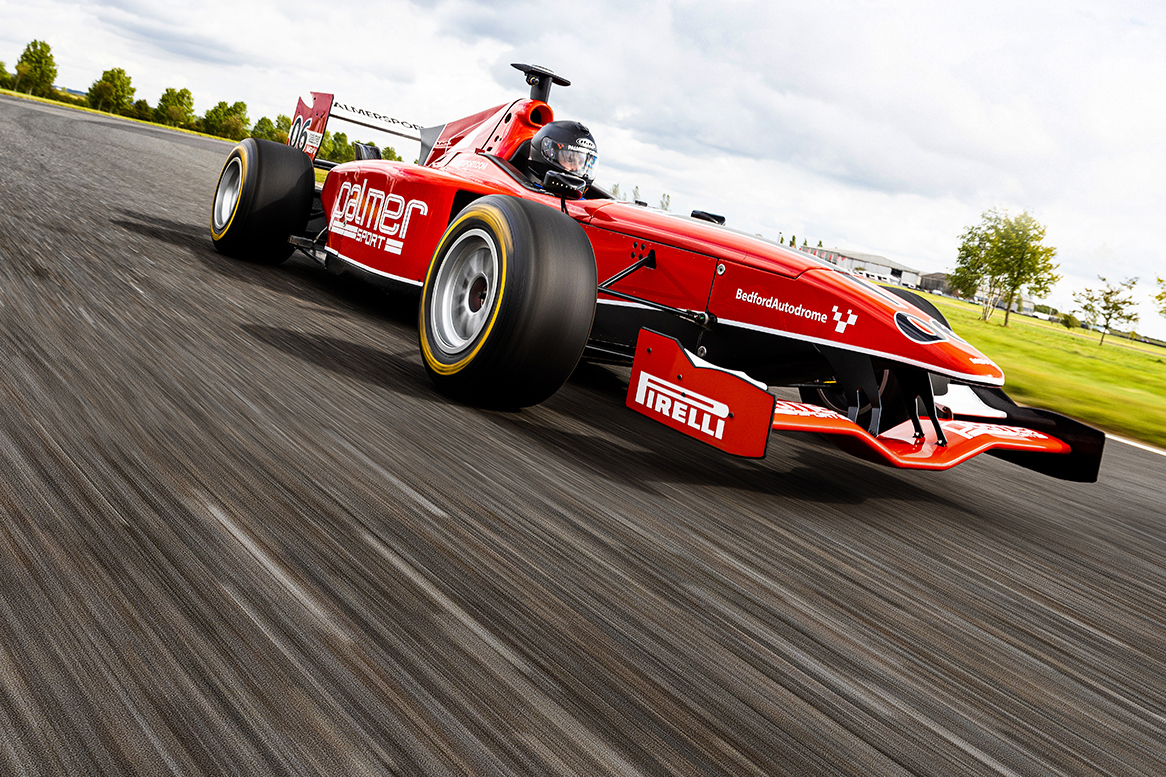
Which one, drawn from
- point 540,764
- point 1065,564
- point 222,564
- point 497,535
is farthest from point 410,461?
point 1065,564

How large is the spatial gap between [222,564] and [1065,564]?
2.94 m

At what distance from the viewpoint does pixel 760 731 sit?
1.69 m

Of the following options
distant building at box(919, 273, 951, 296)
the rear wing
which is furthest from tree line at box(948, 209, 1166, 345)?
distant building at box(919, 273, 951, 296)

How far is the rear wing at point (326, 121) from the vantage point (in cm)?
764

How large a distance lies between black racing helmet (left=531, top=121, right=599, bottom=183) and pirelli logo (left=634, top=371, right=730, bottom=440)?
2.16m

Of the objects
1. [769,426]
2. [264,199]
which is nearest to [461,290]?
[769,426]

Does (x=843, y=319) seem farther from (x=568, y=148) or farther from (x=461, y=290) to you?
(x=568, y=148)

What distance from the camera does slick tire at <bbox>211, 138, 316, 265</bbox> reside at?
618 centimetres

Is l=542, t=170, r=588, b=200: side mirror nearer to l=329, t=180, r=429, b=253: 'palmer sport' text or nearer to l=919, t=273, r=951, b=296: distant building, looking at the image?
l=329, t=180, r=429, b=253: 'palmer sport' text

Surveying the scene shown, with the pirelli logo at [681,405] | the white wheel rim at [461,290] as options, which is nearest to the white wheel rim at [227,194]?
the white wheel rim at [461,290]

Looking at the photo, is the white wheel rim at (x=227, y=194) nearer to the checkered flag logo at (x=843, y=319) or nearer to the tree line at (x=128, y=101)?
the checkered flag logo at (x=843, y=319)

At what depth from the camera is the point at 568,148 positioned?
530 centimetres

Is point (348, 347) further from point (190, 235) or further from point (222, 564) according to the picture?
point (190, 235)

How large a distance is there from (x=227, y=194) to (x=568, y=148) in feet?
9.96
